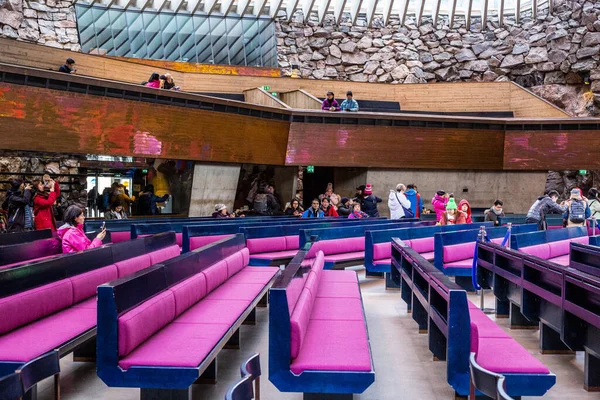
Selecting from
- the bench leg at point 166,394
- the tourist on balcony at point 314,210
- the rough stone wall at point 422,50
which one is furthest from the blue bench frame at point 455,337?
the rough stone wall at point 422,50

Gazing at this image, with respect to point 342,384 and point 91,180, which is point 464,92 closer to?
point 91,180

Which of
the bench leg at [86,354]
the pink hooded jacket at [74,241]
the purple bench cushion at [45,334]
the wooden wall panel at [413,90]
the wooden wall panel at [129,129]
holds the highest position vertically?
the wooden wall panel at [413,90]

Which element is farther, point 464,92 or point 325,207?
point 464,92

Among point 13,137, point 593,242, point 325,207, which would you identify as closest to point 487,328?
point 593,242

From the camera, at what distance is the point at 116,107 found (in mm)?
11250

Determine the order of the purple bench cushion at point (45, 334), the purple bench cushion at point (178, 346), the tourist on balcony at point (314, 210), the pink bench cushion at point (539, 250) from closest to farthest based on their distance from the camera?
1. the purple bench cushion at point (178, 346)
2. the purple bench cushion at point (45, 334)
3. the pink bench cushion at point (539, 250)
4. the tourist on balcony at point (314, 210)

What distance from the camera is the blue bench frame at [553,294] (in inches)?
139

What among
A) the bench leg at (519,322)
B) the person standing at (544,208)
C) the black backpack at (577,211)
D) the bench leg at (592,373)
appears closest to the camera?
the bench leg at (592,373)

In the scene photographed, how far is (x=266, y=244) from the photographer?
24.5ft

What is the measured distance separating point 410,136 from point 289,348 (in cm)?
1337

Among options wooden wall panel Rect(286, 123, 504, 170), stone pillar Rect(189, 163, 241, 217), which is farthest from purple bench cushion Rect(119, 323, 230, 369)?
wooden wall panel Rect(286, 123, 504, 170)

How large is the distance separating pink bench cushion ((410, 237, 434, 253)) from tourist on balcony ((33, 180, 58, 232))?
17.1 ft

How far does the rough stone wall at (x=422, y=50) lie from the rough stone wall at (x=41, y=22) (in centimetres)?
889

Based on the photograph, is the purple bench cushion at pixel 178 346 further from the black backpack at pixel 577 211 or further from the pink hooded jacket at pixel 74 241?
the black backpack at pixel 577 211
